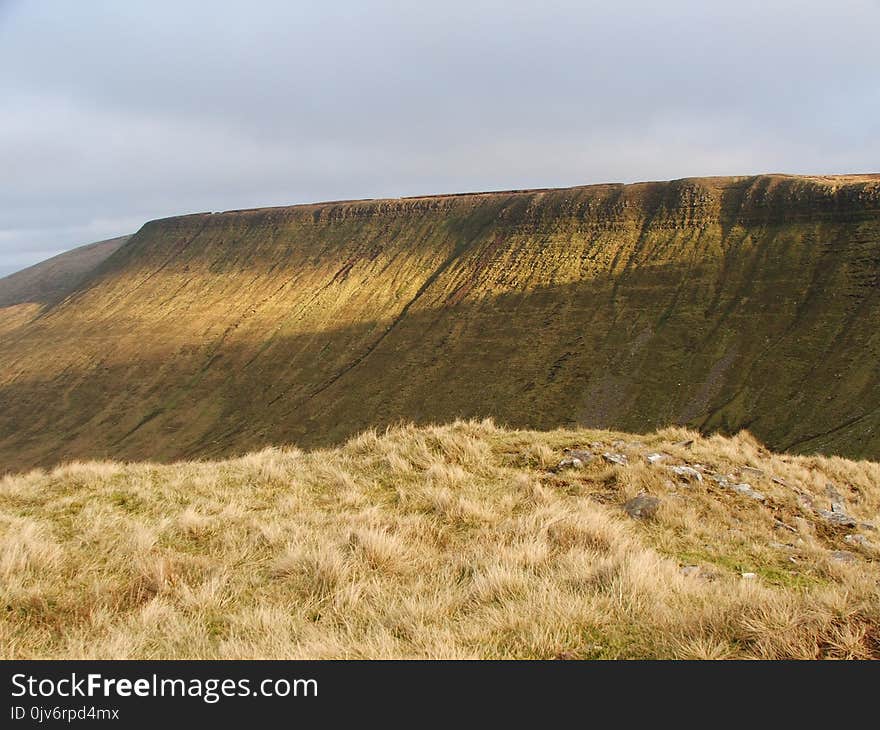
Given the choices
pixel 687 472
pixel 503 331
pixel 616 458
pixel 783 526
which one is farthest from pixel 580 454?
pixel 503 331

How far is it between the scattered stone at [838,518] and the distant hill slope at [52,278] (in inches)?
5135

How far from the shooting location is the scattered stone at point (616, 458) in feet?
29.6

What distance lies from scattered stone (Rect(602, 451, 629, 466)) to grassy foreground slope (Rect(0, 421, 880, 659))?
0.14 feet

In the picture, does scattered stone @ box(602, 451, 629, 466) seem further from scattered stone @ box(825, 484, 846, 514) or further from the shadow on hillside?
the shadow on hillside

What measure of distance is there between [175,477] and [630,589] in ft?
24.1

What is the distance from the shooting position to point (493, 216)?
7106cm

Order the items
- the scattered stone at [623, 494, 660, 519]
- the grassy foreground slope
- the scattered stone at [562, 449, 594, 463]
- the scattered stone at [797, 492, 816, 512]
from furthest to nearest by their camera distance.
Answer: the scattered stone at [562, 449, 594, 463]
the scattered stone at [797, 492, 816, 512]
the scattered stone at [623, 494, 660, 519]
the grassy foreground slope

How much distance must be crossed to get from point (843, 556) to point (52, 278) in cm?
16508

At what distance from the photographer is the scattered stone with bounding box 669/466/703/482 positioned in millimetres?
8625

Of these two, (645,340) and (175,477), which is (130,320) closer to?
(645,340)

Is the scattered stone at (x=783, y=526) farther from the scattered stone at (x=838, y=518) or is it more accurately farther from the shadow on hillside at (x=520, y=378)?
the shadow on hillside at (x=520, y=378)

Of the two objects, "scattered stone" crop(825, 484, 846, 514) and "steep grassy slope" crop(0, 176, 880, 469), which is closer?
"scattered stone" crop(825, 484, 846, 514)

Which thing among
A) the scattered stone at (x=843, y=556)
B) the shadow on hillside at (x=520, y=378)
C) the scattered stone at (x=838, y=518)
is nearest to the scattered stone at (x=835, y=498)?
the scattered stone at (x=838, y=518)

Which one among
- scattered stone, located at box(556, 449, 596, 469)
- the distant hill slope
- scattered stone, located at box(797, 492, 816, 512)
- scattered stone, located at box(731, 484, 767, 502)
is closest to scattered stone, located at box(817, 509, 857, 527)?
scattered stone, located at box(797, 492, 816, 512)
